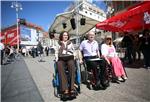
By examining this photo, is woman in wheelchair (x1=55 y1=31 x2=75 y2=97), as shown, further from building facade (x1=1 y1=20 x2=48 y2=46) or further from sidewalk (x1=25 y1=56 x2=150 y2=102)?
building facade (x1=1 y1=20 x2=48 y2=46)

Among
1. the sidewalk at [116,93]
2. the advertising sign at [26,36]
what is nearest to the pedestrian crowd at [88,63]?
the sidewalk at [116,93]

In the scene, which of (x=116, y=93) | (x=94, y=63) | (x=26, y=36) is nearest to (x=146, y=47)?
(x=94, y=63)

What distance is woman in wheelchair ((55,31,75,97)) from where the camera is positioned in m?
6.30

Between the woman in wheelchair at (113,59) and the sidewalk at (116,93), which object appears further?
the woman in wheelchair at (113,59)

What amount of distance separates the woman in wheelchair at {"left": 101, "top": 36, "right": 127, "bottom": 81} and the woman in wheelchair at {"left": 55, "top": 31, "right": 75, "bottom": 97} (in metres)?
1.81

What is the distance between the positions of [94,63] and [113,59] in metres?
1.36

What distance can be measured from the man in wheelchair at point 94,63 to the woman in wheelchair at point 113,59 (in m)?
0.65

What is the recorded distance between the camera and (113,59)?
8.44 m

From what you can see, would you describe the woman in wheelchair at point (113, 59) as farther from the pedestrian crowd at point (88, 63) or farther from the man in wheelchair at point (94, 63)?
the man in wheelchair at point (94, 63)

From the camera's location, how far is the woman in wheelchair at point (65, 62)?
6301mm

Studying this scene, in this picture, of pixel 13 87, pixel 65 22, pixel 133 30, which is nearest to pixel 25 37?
pixel 65 22

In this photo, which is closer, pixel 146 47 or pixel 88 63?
pixel 88 63

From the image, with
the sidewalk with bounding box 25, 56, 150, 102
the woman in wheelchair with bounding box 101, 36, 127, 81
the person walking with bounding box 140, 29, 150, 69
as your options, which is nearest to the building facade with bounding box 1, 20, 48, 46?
the person walking with bounding box 140, 29, 150, 69

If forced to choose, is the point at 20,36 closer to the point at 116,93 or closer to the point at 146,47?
the point at 146,47
